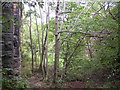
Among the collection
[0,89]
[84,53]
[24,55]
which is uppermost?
[0,89]

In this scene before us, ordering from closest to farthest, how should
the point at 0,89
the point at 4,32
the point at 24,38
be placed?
the point at 0,89
the point at 4,32
the point at 24,38

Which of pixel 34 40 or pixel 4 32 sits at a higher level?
pixel 4 32

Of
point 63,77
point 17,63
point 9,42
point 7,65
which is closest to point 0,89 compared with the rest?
point 7,65

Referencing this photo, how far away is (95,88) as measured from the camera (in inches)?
130

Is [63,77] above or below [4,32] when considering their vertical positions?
below

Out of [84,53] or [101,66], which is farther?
[84,53]

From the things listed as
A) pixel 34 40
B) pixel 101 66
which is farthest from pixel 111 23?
pixel 34 40

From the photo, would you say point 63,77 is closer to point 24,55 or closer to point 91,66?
point 91,66

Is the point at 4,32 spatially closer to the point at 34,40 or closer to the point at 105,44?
the point at 105,44

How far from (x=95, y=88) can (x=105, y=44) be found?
55.0 inches

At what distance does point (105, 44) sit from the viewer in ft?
8.89

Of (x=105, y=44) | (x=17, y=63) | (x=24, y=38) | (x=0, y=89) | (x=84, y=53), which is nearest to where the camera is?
(x=0, y=89)

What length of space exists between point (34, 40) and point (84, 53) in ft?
11.5

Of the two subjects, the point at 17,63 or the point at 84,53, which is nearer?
the point at 17,63
